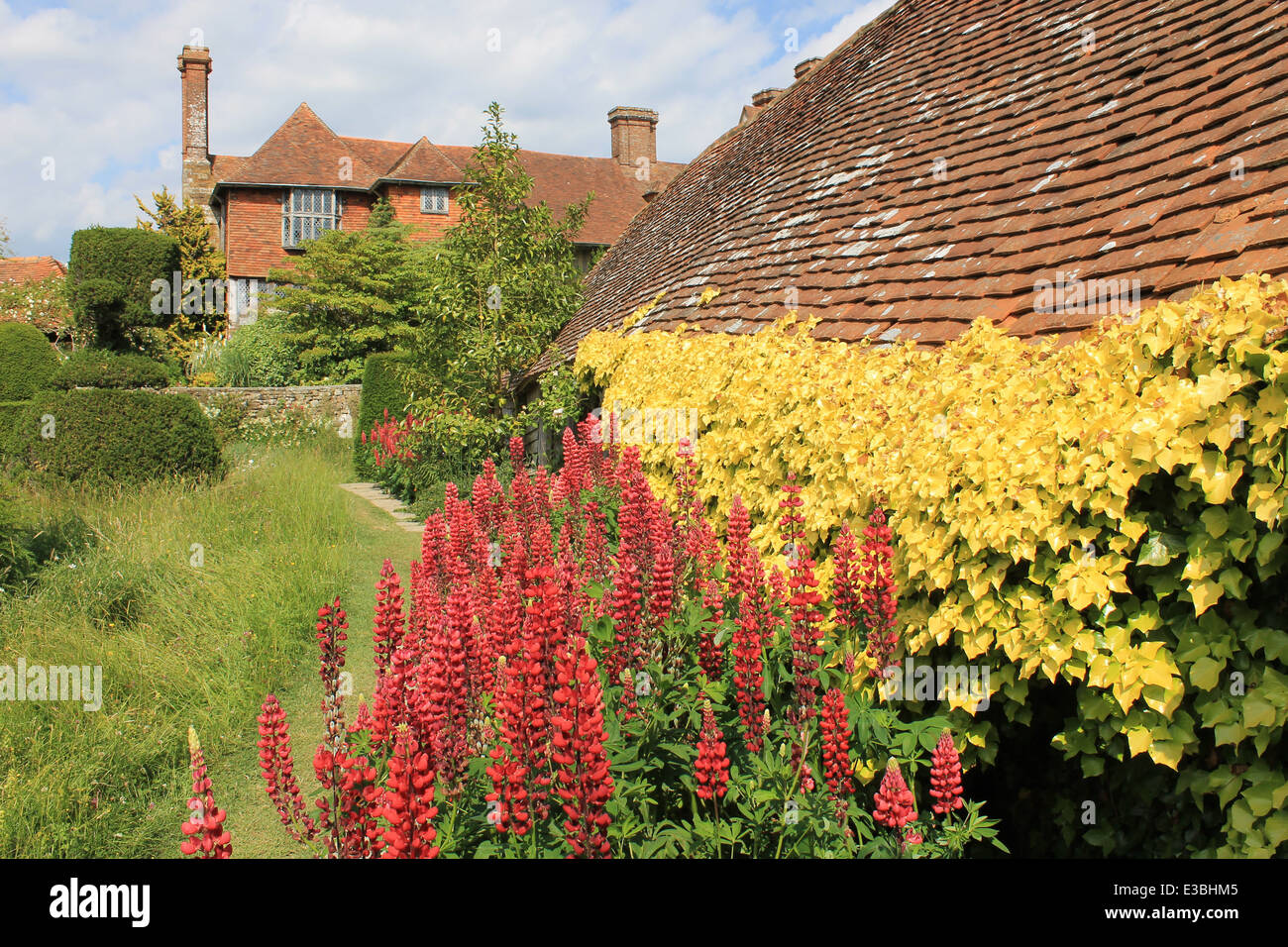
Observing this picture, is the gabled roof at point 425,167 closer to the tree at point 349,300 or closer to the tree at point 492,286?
the tree at point 349,300

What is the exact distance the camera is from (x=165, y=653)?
5.89m

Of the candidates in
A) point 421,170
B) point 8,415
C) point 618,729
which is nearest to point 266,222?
point 421,170

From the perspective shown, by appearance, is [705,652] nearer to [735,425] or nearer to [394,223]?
[735,425]

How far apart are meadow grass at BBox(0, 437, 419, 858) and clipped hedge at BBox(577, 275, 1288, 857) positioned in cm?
344

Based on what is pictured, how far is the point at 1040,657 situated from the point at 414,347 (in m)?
12.2

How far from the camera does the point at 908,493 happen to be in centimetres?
333

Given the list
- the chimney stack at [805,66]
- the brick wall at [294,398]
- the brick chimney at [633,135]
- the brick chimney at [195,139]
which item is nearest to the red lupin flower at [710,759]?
the chimney stack at [805,66]

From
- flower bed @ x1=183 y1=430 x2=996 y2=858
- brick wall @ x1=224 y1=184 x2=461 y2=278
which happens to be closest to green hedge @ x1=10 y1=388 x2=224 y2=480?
flower bed @ x1=183 y1=430 x2=996 y2=858

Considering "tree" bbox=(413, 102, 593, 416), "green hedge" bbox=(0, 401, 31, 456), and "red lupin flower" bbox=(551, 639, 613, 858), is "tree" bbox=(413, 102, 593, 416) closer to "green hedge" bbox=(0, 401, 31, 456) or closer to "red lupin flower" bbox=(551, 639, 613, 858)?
"green hedge" bbox=(0, 401, 31, 456)

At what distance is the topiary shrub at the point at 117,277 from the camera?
22.0 metres

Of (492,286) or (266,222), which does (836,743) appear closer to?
(492,286)

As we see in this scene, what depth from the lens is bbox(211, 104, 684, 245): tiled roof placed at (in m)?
35.2
